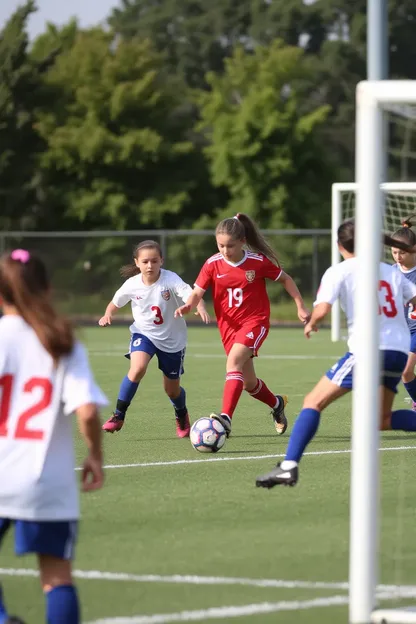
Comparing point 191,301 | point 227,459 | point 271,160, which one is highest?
point 271,160

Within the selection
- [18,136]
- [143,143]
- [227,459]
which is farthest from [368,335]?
[18,136]

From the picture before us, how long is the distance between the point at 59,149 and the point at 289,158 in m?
7.94

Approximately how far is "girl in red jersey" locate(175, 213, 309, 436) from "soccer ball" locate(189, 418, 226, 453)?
533mm

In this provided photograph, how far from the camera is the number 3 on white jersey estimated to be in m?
9.59

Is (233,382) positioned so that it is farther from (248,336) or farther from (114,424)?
(114,424)

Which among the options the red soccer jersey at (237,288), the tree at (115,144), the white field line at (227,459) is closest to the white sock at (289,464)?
the white field line at (227,459)

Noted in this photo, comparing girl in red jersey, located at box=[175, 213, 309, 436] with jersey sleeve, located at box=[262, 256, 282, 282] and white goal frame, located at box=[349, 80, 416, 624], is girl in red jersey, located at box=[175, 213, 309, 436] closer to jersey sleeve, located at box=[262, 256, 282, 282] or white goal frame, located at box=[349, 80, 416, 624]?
jersey sleeve, located at box=[262, 256, 282, 282]

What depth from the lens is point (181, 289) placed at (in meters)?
10.1

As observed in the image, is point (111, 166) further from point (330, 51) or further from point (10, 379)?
point (10, 379)

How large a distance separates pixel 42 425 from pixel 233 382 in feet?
17.0

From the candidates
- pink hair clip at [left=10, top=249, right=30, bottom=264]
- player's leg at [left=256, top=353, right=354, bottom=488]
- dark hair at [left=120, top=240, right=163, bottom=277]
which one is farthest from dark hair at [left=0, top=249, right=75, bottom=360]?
dark hair at [left=120, top=240, right=163, bottom=277]

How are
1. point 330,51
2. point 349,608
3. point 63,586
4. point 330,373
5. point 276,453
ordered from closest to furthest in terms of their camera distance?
point 63,586
point 349,608
point 330,373
point 276,453
point 330,51

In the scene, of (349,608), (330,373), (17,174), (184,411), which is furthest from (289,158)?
(349,608)

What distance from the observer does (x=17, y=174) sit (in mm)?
41281
